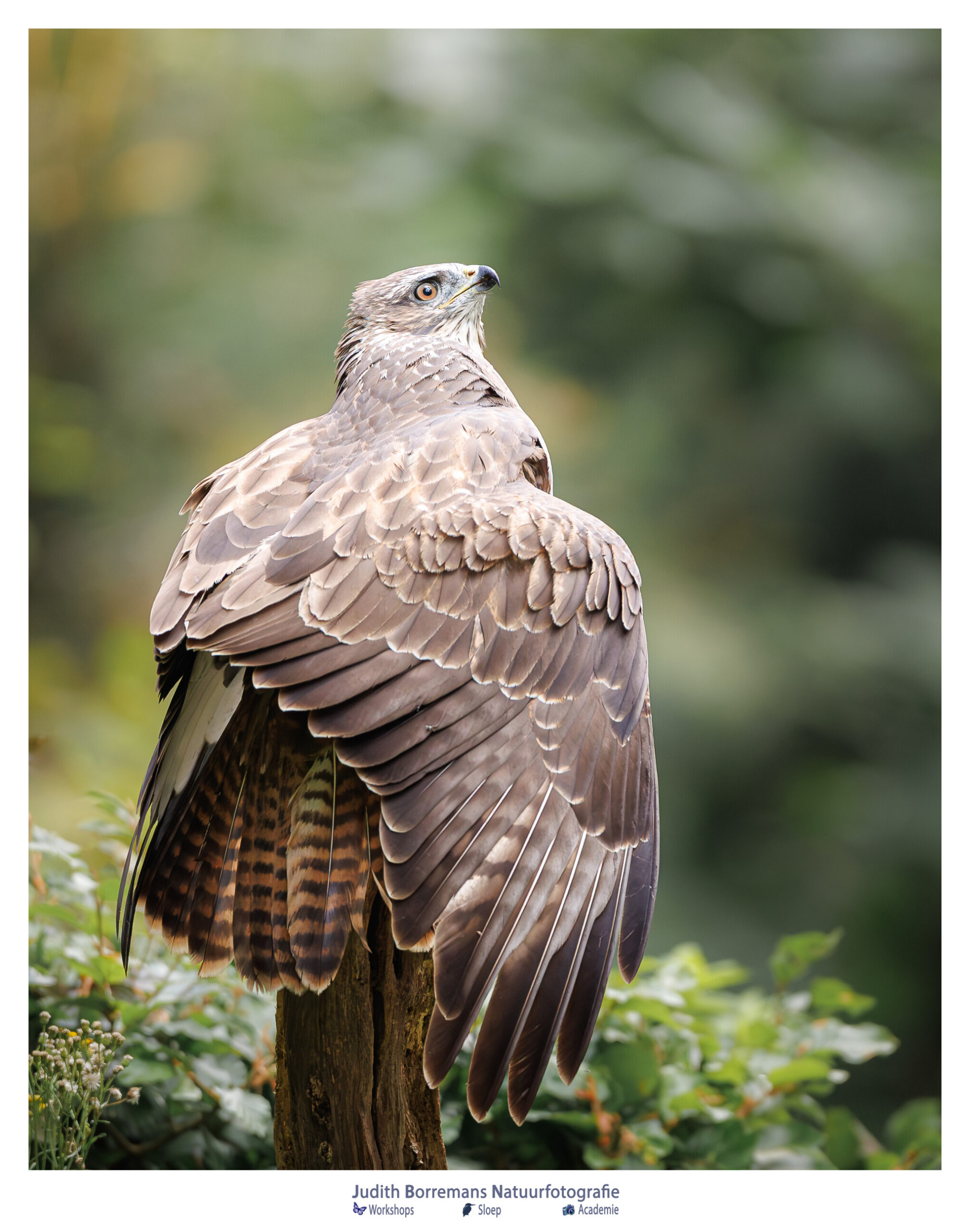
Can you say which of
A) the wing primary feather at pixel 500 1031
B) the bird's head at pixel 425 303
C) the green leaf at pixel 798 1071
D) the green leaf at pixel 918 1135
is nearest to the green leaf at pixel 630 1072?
the green leaf at pixel 798 1071

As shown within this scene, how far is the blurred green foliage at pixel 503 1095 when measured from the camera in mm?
2463

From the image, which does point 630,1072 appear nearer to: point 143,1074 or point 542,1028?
point 542,1028

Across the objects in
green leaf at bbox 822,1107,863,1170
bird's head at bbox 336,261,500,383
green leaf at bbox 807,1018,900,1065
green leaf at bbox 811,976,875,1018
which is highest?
bird's head at bbox 336,261,500,383

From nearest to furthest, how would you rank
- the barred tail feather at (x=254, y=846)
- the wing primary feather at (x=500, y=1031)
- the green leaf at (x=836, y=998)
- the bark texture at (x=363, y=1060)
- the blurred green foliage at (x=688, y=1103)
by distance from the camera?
the wing primary feather at (x=500, y=1031) → the barred tail feather at (x=254, y=846) → the bark texture at (x=363, y=1060) → the blurred green foliage at (x=688, y=1103) → the green leaf at (x=836, y=998)

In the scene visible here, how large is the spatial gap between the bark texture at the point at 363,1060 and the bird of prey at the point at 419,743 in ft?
0.48

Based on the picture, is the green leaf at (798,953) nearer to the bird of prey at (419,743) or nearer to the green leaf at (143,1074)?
the bird of prey at (419,743)

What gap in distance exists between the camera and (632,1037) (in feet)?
8.83

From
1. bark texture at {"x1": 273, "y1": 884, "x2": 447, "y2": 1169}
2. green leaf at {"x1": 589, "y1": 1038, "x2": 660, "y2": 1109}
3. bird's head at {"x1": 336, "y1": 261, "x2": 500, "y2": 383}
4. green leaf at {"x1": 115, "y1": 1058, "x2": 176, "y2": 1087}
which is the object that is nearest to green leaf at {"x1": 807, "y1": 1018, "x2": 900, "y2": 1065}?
green leaf at {"x1": 589, "y1": 1038, "x2": 660, "y2": 1109}

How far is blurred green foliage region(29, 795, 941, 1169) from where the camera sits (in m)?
2.46

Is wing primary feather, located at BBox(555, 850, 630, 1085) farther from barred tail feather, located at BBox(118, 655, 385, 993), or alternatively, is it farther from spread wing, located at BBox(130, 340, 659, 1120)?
barred tail feather, located at BBox(118, 655, 385, 993)

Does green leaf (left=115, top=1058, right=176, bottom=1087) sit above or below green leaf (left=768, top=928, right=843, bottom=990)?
below

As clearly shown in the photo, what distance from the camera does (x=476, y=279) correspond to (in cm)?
289

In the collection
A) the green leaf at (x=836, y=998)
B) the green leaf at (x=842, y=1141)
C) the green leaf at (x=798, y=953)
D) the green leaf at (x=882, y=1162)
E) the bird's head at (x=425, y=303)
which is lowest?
the green leaf at (x=882, y=1162)

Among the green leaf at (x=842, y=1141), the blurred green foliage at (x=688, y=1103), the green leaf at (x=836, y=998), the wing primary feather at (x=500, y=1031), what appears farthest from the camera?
the green leaf at (x=836, y=998)
